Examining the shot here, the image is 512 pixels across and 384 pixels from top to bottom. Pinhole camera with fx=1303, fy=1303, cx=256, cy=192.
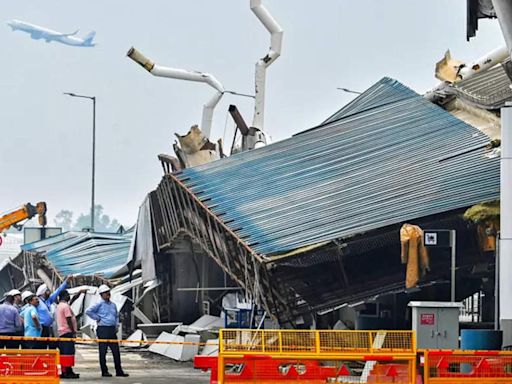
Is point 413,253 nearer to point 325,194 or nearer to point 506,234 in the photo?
point 506,234

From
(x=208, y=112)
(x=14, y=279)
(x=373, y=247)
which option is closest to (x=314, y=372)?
(x=373, y=247)

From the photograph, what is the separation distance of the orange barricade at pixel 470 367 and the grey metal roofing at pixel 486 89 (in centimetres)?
1112

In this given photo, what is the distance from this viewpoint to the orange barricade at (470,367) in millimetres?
16484

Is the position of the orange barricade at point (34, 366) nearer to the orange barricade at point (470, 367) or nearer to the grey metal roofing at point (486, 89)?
the orange barricade at point (470, 367)

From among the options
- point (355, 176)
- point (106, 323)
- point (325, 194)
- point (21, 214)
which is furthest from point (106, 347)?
point (21, 214)

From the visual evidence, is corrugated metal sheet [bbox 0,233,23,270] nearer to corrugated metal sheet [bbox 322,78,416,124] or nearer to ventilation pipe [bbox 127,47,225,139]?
ventilation pipe [bbox 127,47,225,139]

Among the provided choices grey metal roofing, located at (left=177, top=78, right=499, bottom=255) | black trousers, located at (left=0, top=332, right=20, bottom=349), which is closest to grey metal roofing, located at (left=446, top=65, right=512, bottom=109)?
grey metal roofing, located at (left=177, top=78, right=499, bottom=255)

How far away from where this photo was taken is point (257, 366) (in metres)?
16.7

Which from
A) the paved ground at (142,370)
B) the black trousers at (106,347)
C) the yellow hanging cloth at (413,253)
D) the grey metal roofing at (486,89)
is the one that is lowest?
the paved ground at (142,370)

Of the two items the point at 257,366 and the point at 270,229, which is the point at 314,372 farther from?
the point at 270,229

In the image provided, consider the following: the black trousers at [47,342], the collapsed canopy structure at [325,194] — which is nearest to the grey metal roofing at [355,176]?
the collapsed canopy structure at [325,194]

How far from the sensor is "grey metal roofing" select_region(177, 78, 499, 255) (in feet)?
86.0

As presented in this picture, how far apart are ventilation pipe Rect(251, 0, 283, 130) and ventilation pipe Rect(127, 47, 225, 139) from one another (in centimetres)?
235

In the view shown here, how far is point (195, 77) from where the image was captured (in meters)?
50.9
